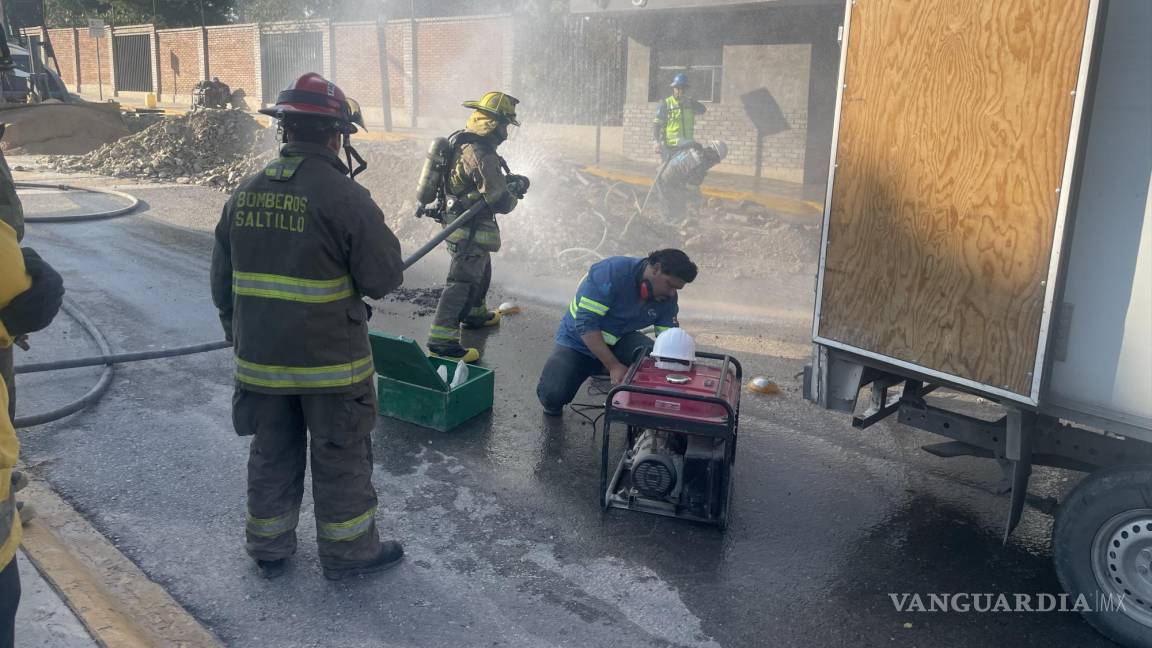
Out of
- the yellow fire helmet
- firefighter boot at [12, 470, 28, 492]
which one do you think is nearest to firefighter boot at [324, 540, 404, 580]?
firefighter boot at [12, 470, 28, 492]

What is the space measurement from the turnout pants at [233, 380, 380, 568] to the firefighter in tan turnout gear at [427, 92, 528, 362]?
291 centimetres

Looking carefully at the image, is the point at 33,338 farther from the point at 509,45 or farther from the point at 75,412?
the point at 509,45

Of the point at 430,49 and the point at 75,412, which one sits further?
the point at 430,49

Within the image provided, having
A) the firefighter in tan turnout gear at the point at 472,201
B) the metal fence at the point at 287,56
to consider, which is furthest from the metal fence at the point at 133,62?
the firefighter in tan turnout gear at the point at 472,201

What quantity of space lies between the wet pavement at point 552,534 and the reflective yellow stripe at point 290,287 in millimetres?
1219

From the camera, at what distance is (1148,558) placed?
325 centimetres

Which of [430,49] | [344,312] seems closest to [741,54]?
[430,49]

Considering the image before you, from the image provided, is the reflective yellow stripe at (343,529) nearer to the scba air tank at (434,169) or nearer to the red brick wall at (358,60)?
the scba air tank at (434,169)

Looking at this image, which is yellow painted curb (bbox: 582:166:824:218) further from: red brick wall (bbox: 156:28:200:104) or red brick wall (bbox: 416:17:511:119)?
red brick wall (bbox: 156:28:200:104)

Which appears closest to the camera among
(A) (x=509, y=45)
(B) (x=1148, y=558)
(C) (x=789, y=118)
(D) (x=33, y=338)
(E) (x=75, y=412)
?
(B) (x=1148, y=558)

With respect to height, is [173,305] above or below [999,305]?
below

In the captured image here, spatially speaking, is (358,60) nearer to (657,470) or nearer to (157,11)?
(157,11)

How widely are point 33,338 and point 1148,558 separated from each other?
720cm

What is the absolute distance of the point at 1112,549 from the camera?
3.32 meters
